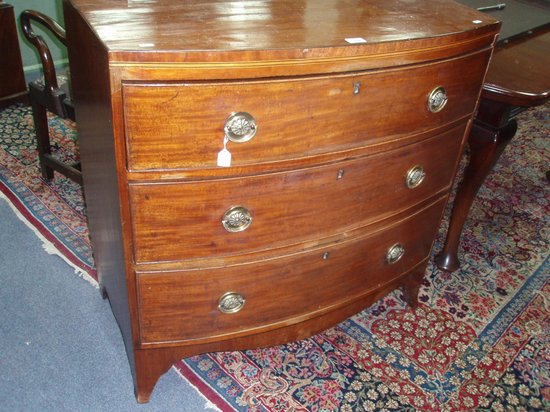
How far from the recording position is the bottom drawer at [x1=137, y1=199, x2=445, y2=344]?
125 cm

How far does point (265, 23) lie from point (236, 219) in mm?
419

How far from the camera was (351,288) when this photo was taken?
5.00ft

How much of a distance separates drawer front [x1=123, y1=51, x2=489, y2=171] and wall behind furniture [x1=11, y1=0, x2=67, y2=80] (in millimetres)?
2504

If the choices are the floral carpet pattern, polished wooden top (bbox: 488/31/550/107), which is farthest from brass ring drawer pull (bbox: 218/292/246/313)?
polished wooden top (bbox: 488/31/550/107)

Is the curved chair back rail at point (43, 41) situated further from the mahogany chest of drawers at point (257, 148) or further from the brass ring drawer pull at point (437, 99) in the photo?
the brass ring drawer pull at point (437, 99)

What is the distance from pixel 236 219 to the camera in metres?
1.17

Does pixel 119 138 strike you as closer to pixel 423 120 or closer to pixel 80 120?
pixel 80 120

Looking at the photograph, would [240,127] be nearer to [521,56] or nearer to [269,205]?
[269,205]

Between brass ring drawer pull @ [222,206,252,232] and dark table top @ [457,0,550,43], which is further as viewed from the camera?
dark table top @ [457,0,550,43]

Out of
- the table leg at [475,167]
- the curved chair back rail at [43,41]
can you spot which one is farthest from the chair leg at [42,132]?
the table leg at [475,167]

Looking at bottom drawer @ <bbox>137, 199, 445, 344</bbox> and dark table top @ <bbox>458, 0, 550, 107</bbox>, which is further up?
dark table top @ <bbox>458, 0, 550, 107</bbox>

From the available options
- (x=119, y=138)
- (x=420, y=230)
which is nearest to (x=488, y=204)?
(x=420, y=230)

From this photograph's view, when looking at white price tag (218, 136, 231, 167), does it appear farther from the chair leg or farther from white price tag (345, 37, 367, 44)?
the chair leg

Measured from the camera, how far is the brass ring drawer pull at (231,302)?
1.30 meters
